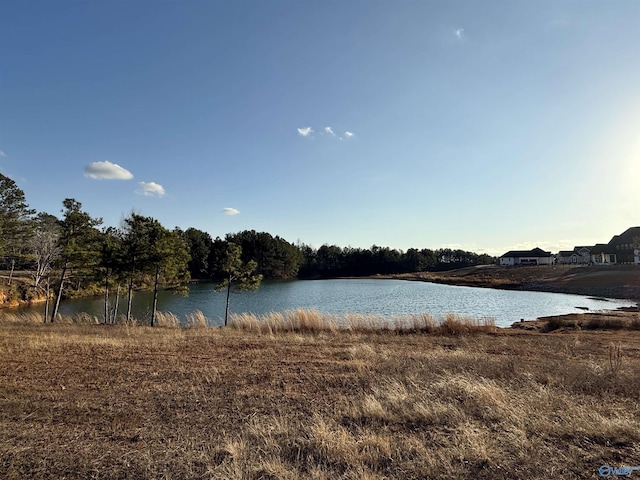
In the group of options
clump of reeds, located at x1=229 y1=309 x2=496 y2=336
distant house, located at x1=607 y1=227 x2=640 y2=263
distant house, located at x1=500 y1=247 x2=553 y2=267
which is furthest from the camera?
distant house, located at x1=500 y1=247 x2=553 y2=267

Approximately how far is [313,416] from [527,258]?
11712 centimetres

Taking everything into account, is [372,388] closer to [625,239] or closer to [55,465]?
[55,465]

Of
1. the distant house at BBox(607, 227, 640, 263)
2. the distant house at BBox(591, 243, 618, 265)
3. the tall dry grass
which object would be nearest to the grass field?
the tall dry grass

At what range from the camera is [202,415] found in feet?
17.7

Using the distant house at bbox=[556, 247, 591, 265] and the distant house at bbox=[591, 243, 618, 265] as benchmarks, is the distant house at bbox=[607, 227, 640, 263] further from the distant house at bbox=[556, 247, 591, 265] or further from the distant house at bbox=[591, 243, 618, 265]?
the distant house at bbox=[556, 247, 591, 265]

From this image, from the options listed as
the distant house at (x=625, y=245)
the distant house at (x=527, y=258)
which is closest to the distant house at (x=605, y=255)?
the distant house at (x=625, y=245)

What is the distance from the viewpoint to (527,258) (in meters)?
106

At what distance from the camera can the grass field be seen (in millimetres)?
3795

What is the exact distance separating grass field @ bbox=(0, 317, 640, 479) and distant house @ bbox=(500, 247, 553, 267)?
109094mm

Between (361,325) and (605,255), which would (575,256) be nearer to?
(605,255)

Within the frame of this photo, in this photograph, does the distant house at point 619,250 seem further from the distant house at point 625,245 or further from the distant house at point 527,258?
the distant house at point 527,258

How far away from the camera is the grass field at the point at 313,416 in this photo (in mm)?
3795

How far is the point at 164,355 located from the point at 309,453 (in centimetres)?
733

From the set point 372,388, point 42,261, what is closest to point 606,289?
point 372,388
